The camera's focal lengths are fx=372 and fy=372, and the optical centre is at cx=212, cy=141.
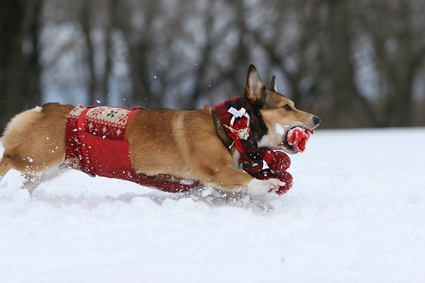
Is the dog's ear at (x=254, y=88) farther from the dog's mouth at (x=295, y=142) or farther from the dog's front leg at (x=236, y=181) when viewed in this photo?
the dog's front leg at (x=236, y=181)

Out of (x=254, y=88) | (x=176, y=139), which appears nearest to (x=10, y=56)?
(x=176, y=139)

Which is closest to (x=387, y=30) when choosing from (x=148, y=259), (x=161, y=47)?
(x=161, y=47)

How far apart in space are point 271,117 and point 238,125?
430 millimetres

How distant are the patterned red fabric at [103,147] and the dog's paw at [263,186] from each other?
66cm

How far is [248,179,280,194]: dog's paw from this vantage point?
353cm

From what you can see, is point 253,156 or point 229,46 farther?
point 229,46

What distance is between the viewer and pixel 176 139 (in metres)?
3.85

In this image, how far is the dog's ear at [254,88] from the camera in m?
3.74

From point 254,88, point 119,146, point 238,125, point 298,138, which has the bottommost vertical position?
point 119,146

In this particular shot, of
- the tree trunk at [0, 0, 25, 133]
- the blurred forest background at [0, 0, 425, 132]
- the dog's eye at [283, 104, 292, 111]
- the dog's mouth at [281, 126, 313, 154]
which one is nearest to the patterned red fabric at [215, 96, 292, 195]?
the dog's mouth at [281, 126, 313, 154]

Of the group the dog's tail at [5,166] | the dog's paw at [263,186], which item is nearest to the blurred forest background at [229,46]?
the dog's tail at [5,166]

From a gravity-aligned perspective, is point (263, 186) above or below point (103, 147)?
below

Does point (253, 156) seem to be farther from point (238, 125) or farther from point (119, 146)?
point (119, 146)

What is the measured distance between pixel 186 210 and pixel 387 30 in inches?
901
